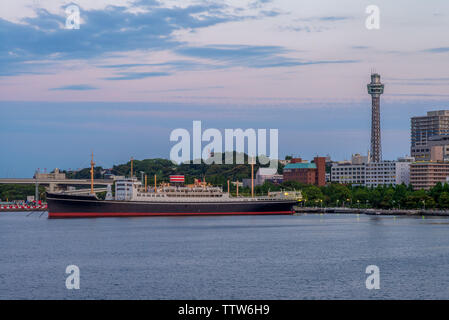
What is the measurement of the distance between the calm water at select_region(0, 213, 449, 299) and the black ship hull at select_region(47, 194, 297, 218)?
4802cm

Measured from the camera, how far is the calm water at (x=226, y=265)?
3969 centimetres

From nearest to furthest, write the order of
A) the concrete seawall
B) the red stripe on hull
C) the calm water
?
the calm water
the red stripe on hull
the concrete seawall

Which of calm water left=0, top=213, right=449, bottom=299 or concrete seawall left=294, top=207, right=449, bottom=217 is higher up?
calm water left=0, top=213, right=449, bottom=299

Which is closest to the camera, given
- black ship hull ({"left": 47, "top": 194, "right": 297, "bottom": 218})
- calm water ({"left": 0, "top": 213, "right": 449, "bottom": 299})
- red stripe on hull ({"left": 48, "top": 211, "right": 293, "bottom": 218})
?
calm water ({"left": 0, "top": 213, "right": 449, "bottom": 299})

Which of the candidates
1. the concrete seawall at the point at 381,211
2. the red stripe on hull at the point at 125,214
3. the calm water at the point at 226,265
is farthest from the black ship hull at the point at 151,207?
the calm water at the point at 226,265

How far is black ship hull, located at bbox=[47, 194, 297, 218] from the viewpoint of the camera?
128125mm

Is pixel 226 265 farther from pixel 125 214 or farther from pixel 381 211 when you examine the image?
pixel 381 211

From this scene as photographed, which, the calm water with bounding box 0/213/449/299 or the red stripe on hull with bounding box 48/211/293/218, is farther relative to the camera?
the red stripe on hull with bounding box 48/211/293/218

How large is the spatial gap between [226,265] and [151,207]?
278ft

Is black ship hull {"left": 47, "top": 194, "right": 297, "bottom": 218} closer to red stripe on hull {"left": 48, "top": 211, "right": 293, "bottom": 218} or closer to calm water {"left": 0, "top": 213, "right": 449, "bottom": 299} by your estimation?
red stripe on hull {"left": 48, "top": 211, "right": 293, "bottom": 218}

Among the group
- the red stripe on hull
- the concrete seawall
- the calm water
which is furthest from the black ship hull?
the calm water

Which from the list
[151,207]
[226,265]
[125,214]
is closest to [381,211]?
[151,207]

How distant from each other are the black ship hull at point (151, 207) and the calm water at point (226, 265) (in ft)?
158
